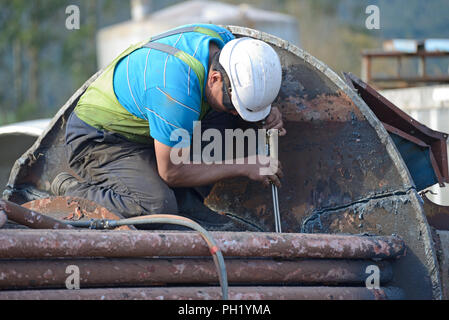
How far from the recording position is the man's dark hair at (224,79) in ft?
10.2

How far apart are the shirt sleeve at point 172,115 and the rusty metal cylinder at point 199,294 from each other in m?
0.76

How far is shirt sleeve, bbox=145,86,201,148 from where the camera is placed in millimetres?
2959

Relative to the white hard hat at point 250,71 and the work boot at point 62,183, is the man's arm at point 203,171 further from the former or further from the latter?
the work boot at point 62,183

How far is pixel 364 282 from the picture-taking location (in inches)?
113

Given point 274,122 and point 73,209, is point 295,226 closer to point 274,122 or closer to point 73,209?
point 274,122

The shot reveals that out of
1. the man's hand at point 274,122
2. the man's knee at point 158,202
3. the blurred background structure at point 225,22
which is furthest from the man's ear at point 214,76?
the blurred background structure at point 225,22

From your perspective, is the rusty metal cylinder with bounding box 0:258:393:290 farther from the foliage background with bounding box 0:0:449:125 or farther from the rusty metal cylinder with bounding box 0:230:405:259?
the foliage background with bounding box 0:0:449:125

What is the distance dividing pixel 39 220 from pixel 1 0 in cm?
1806

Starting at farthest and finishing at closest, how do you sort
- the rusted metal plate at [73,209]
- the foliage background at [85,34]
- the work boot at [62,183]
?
the foliage background at [85,34]
the work boot at [62,183]
the rusted metal plate at [73,209]

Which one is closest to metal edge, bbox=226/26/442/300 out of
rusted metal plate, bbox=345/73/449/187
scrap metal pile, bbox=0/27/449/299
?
scrap metal pile, bbox=0/27/449/299

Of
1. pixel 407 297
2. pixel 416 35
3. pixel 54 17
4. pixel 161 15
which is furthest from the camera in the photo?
pixel 416 35

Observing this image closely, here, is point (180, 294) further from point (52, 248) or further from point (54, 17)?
point (54, 17)

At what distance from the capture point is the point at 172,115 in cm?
296

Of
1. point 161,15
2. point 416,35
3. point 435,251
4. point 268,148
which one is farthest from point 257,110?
point 416,35
